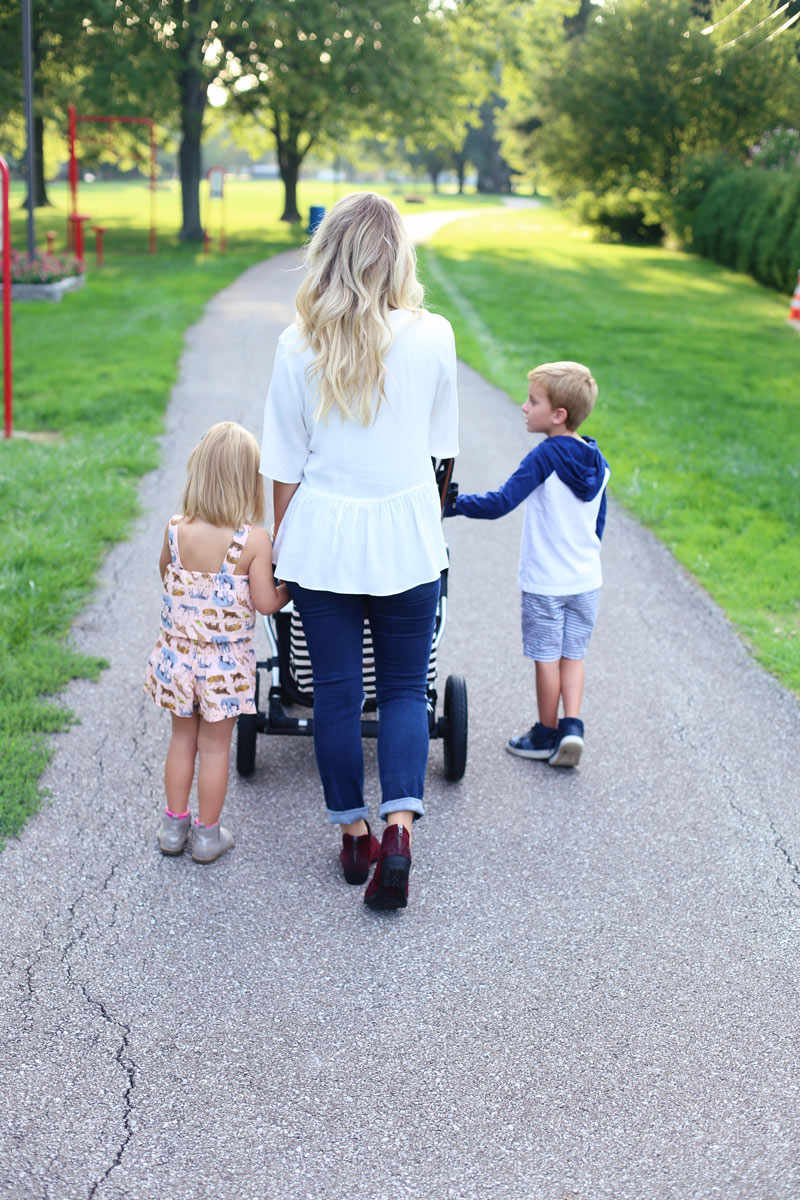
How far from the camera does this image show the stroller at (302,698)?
3754mm

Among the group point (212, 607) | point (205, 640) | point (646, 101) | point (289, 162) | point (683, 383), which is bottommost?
point (205, 640)

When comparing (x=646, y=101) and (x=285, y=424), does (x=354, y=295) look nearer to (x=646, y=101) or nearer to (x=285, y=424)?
(x=285, y=424)

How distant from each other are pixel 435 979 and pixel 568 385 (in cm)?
198

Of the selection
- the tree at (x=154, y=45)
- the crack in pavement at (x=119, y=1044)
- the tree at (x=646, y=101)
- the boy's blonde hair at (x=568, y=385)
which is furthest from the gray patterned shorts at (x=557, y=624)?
the tree at (x=646, y=101)

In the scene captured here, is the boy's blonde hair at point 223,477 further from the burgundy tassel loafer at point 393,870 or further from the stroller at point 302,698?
the burgundy tassel loafer at point 393,870

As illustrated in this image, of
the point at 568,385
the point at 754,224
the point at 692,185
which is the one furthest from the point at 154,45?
the point at 568,385

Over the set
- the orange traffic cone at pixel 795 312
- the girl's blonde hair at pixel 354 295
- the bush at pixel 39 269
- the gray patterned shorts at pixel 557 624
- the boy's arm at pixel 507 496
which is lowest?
the gray patterned shorts at pixel 557 624

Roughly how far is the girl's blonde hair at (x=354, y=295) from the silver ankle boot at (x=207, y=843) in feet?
4.62

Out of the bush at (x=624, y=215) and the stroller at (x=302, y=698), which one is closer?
the stroller at (x=302, y=698)

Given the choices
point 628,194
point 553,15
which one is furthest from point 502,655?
point 553,15

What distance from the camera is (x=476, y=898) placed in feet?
11.0

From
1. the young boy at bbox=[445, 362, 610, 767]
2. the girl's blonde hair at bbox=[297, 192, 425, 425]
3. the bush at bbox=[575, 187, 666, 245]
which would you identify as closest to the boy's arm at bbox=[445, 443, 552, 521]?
the young boy at bbox=[445, 362, 610, 767]

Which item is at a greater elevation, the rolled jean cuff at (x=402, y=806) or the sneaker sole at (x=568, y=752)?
the rolled jean cuff at (x=402, y=806)

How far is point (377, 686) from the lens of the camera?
329cm
